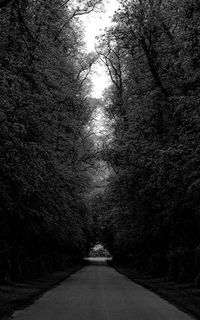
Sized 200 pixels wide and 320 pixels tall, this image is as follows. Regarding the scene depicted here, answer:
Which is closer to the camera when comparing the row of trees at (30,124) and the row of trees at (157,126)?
the row of trees at (30,124)

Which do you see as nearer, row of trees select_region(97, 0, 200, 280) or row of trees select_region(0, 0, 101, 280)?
row of trees select_region(0, 0, 101, 280)

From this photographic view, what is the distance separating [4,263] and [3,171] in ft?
27.4

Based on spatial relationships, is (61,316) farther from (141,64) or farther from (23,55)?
(141,64)

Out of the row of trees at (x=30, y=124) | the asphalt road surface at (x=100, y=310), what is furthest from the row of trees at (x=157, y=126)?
the asphalt road surface at (x=100, y=310)

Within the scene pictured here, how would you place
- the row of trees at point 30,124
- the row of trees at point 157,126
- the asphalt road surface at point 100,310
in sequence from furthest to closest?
the row of trees at point 157,126, the row of trees at point 30,124, the asphalt road surface at point 100,310

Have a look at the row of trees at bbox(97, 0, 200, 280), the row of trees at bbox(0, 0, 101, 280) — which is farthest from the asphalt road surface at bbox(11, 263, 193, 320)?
the row of trees at bbox(97, 0, 200, 280)

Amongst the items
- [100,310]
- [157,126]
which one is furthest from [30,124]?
[157,126]

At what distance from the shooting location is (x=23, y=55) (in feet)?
53.9

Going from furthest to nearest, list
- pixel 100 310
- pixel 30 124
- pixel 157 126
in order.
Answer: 1. pixel 157 126
2. pixel 30 124
3. pixel 100 310

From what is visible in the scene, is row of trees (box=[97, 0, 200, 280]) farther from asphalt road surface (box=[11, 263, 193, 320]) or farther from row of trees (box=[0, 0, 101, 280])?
asphalt road surface (box=[11, 263, 193, 320])

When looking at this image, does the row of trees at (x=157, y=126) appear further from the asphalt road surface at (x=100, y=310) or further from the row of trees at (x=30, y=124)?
the asphalt road surface at (x=100, y=310)

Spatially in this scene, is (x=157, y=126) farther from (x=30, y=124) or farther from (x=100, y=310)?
(x=100, y=310)

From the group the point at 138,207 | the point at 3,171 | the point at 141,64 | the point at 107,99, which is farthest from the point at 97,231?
the point at 3,171

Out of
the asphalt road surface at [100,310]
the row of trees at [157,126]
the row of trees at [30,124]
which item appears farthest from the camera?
the row of trees at [157,126]
